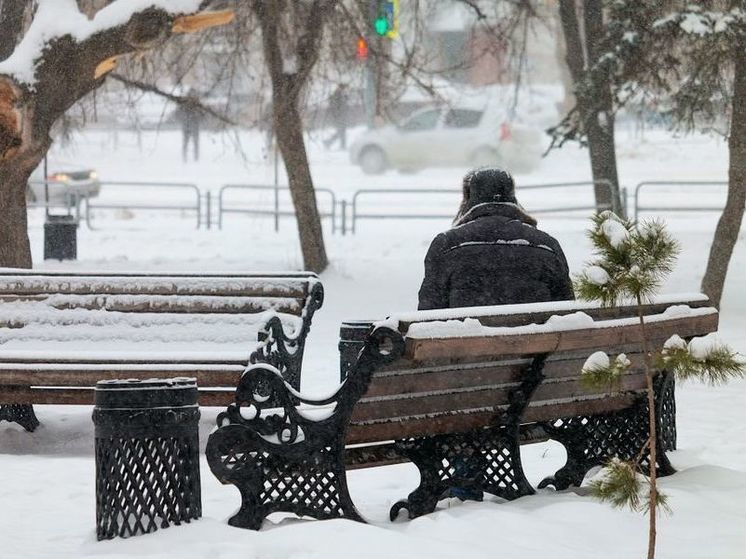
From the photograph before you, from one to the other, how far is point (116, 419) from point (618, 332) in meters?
2.25

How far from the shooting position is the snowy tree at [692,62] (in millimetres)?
13969

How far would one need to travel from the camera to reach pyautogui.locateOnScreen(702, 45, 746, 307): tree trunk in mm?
14516

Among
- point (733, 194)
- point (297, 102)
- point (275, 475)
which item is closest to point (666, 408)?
point (275, 475)

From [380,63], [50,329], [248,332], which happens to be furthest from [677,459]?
[380,63]

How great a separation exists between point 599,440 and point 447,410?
1172mm

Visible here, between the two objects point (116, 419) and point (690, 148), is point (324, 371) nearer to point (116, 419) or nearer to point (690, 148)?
point (116, 419)

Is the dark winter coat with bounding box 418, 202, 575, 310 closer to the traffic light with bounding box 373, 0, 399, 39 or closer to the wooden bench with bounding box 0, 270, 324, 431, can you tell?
the wooden bench with bounding box 0, 270, 324, 431

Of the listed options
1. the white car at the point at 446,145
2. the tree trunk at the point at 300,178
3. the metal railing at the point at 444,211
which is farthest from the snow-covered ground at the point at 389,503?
the white car at the point at 446,145

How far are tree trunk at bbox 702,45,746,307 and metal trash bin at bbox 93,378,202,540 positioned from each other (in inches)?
382

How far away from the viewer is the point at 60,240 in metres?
20.6

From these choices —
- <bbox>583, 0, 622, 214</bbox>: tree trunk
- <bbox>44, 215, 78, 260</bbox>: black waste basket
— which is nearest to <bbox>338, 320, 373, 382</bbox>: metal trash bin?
<bbox>583, 0, 622, 214</bbox>: tree trunk

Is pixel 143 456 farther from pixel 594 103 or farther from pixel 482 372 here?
pixel 594 103

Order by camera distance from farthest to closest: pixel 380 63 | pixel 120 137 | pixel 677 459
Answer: pixel 120 137, pixel 380 63, pixel 677 459

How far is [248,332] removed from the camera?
362 inches
